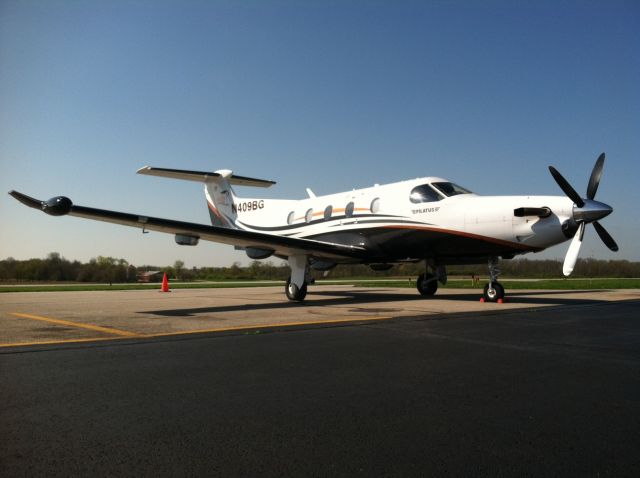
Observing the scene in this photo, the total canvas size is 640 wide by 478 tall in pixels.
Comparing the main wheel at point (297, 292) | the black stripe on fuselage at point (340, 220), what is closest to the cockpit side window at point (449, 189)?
the black stripe on fuselage at point (340, 220)

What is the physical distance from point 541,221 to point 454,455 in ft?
35.2

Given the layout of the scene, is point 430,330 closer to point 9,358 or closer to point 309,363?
point 309,363

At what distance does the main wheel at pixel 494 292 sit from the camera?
13.9m

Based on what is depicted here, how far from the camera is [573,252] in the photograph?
12188 mm

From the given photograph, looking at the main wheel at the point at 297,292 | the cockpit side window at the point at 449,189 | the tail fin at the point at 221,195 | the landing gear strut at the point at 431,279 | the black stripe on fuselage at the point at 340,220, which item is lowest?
the main wheel at the point at 297,292

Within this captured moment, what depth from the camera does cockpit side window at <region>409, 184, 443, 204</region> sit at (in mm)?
14117

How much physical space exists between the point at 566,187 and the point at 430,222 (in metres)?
3.57

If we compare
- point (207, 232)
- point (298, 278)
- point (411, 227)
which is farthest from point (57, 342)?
point (411, 227)

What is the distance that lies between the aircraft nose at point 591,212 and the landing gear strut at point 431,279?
561 cm

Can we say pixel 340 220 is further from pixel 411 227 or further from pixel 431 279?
pixel 431 279

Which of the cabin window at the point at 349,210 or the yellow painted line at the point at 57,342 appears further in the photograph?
the cabin window at the point at 349,210

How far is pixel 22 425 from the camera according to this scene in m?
3.10

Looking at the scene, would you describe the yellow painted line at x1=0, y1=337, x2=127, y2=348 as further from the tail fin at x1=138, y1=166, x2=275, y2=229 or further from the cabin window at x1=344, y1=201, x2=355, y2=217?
the tail fin at x1=138, y1=166, x2=275, y2=229

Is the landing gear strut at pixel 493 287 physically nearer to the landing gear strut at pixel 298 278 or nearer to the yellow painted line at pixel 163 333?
the landing gear strut at pixel 298 278
